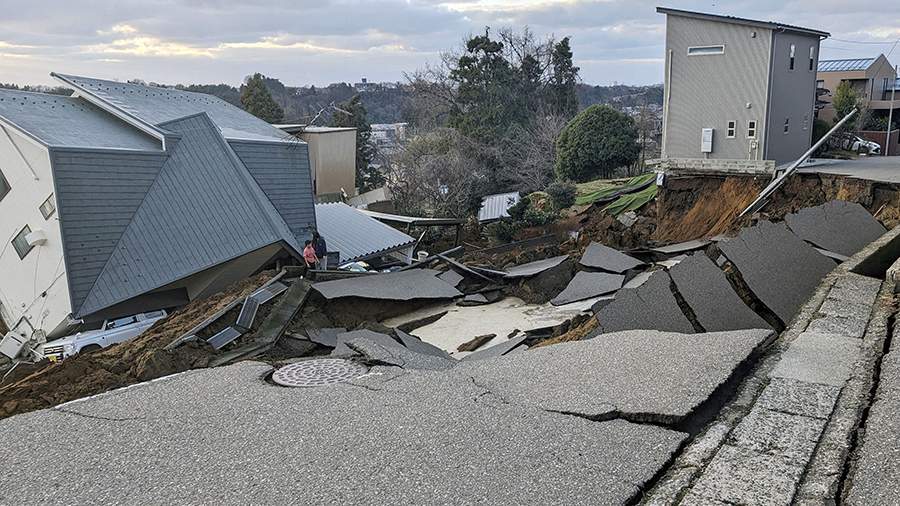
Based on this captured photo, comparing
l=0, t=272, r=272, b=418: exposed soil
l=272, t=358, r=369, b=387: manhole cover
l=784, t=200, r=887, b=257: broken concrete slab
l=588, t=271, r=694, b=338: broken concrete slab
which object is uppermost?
l=784, t=200, r=887, b=257: broken concrete slab

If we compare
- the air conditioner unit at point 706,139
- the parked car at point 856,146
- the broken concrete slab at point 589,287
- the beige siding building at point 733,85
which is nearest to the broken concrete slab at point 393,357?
the broken concrete slab at point 589,287

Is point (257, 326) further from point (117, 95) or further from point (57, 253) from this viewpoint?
point (117, 95)

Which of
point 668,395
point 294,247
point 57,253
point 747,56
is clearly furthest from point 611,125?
point 668,395

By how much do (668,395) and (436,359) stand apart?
10.5 ft

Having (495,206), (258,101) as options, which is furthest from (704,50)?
(258,101)

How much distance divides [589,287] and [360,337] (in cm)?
679

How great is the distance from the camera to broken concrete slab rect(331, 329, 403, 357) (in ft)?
24.6

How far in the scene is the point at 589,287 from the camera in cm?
1363

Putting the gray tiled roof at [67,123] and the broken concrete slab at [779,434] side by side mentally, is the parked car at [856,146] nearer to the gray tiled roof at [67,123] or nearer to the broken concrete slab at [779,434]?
the gray tiled roof at [67,123]

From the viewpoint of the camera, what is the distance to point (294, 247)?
1736 centimetres

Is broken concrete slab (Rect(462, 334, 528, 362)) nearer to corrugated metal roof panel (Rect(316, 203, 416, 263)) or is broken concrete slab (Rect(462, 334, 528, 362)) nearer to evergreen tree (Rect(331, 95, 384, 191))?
corrugated metal roof panel (Rect(316, 203, 416, 263))

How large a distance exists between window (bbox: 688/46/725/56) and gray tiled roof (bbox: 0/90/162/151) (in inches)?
614

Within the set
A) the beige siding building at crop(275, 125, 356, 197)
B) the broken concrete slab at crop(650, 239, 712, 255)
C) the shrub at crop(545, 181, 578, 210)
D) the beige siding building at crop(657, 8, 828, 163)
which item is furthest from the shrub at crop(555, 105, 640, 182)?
the broken concrete slab at crop(650, 239, 712, 255)

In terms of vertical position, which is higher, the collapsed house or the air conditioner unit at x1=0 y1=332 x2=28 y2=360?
the collapsed house
